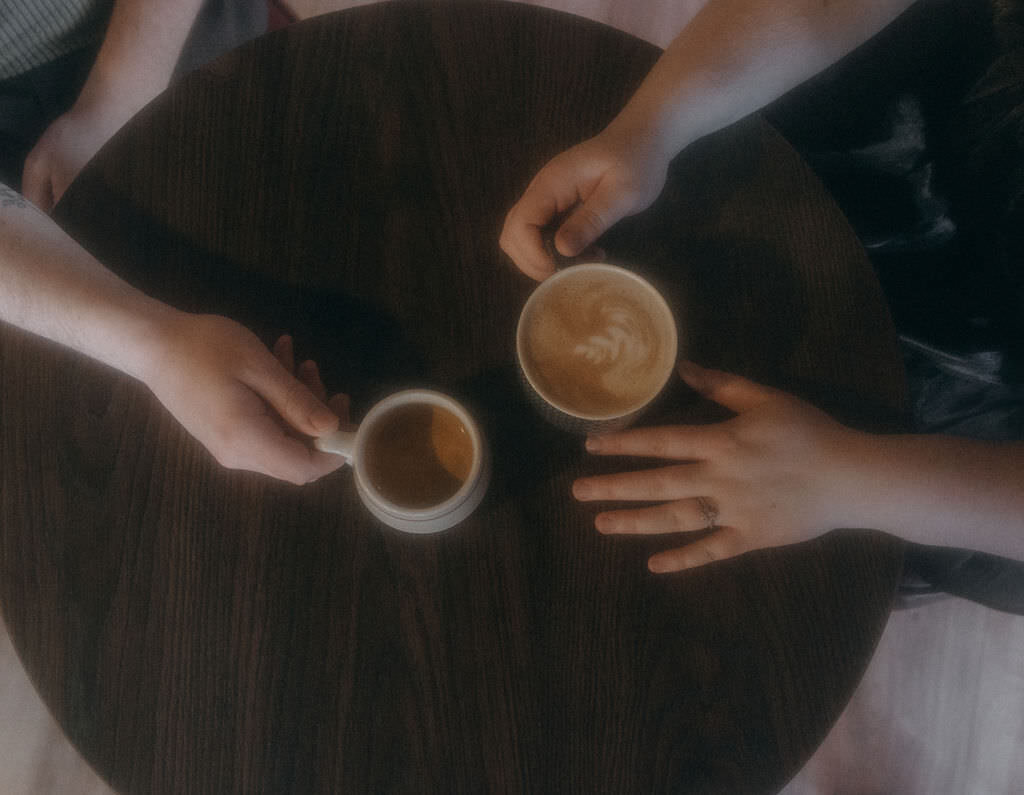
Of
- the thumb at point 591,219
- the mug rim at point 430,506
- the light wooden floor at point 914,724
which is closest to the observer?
the mug rim at point 430,506

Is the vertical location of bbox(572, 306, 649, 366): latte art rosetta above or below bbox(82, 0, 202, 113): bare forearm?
below

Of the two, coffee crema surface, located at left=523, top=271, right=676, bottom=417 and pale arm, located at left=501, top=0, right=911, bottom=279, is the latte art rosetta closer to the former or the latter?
coffee crema surface, located at left=523, top=271, right=676, bottom=417

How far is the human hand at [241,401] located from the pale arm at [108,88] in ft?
2.04

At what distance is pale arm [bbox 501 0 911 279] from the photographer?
2.44 feet

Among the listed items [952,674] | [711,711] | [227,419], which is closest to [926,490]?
[711,711]

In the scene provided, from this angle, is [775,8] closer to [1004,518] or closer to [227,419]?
[1004,518]

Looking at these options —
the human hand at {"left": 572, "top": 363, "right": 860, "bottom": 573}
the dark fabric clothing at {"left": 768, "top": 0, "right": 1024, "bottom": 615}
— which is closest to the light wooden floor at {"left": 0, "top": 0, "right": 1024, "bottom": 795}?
the dark fabric clothing at {"left": 768, "top": 0, "right": 1024, "bottom": 615}

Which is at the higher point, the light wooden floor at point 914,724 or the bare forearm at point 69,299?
the bare forearm at point 69,299

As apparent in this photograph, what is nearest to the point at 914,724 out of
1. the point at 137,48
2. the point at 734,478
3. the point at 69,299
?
the point at 734,478

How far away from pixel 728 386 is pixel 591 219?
244mm

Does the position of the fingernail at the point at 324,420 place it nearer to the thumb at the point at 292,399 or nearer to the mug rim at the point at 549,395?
the thumb at the point at 292,399

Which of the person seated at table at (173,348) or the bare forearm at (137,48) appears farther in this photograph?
the bare forearm at (137,48)

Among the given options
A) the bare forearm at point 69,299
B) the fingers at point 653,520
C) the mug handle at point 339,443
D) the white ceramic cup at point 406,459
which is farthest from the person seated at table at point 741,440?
the bare forearm at point 69,299

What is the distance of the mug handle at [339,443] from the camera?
2.10 feet
